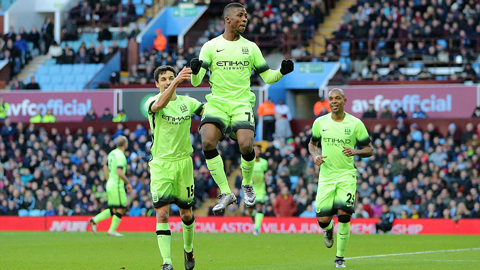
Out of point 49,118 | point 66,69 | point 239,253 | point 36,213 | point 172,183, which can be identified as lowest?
point 36,213

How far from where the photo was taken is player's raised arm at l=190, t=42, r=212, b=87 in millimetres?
11625

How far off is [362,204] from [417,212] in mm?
1539

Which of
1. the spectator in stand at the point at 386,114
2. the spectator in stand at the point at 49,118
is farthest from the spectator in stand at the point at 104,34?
the spectator in stand at the point at 386,114

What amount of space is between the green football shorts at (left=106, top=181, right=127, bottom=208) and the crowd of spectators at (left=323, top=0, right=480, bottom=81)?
11438 mm

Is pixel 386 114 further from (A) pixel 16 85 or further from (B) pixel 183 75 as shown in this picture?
(B) pixel 183 75

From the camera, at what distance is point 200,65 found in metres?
11.7

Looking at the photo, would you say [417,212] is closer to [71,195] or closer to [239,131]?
[71,195]

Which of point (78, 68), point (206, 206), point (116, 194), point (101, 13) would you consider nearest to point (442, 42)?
point (206, 206)

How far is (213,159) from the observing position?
40.0 feet

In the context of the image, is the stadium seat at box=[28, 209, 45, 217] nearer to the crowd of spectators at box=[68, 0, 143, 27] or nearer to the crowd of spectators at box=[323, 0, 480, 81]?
the crowd of spectators at box=[323, 0, 480, 81]

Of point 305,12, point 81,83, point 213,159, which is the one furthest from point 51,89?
point 213,159

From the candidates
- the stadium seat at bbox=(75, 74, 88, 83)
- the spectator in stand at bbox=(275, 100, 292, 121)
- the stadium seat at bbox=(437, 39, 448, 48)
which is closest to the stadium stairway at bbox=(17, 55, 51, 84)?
the stadium seat at bbox=(75, 74, 88, 83)

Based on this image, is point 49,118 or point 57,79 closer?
point 49,118

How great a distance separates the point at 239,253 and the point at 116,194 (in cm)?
675
